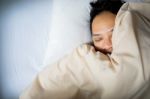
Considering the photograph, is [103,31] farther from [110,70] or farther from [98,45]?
[110,70]

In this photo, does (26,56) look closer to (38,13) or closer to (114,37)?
(38,13)

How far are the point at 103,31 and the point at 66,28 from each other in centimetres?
19

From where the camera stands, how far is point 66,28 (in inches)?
44.3

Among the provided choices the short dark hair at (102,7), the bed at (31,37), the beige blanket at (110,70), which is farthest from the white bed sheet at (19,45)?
the short dark hair at (102,7)

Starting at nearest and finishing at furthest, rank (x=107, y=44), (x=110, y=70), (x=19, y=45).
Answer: (x=110, y=70)
(x=107, y=44)
(x=19, y=45)

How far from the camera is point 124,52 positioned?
95cm

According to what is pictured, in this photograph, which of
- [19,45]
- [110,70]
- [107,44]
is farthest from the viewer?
[19,45]

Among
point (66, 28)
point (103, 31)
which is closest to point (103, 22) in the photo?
point (103, 31)

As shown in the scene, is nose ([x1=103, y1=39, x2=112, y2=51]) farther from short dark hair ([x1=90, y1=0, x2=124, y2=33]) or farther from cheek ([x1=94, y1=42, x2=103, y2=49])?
short dark hair ([x1=90, y1=0, x2=124, y2=33])

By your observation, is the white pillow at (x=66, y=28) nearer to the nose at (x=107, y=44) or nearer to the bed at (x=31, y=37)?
the bed at (x=31, y=37)

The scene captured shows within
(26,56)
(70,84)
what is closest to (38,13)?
(26,56)

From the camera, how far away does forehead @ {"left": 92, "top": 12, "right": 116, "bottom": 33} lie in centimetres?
105

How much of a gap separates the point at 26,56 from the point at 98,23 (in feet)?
1.27

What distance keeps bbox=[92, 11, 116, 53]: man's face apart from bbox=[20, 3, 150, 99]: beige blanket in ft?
0.16
